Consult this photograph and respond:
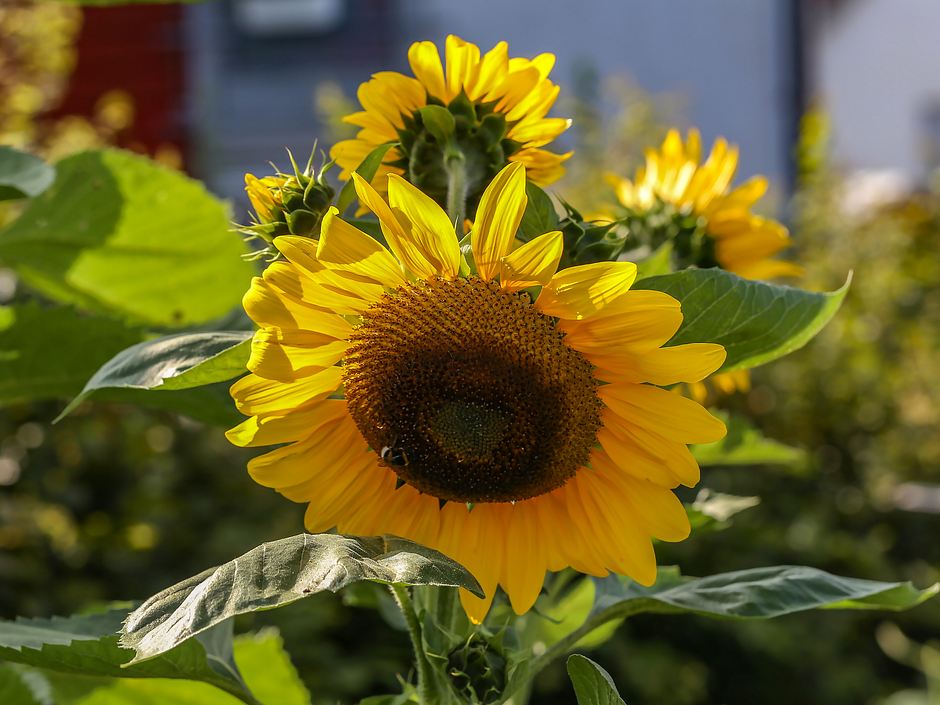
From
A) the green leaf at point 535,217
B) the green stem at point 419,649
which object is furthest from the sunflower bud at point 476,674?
the green leaf at point 535,217

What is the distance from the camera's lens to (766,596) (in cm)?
67

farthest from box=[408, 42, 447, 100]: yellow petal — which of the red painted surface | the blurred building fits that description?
the red painted surface

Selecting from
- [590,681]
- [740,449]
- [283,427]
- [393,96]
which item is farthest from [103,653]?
[740,449]

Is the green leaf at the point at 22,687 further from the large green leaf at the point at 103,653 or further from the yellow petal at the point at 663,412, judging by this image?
the yellow petal at the point at 663,412

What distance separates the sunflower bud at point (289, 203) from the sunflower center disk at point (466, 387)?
0.22ft

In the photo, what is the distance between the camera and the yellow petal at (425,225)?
54 cm

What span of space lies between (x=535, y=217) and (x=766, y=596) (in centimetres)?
27

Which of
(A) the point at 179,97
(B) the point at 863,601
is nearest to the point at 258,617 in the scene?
(B) the point at 863,601

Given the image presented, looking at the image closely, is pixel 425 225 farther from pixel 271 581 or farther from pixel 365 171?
pixel 271 581

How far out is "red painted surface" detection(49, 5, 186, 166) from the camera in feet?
20.2

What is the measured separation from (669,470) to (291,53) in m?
6.10

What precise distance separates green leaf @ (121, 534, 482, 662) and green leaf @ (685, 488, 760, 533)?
0.88 feet

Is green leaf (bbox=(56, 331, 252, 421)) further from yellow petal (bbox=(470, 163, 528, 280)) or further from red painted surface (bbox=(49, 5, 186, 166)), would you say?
red painted surface (bbox=(49, 5, 186, 166))

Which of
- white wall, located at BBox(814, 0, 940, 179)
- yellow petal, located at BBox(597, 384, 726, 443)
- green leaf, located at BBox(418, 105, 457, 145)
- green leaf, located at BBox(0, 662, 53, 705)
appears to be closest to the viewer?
yellow petal, located at BBox(597, 384, 726, 443)
